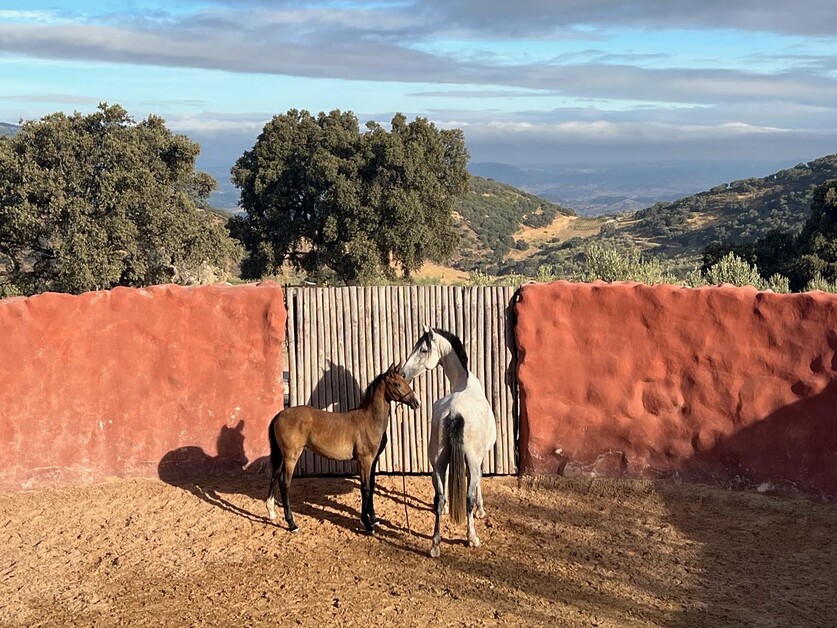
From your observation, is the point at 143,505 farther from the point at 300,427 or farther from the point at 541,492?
the point at 541,492

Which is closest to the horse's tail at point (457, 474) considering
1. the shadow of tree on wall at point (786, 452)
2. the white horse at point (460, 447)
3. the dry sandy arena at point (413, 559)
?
the white horse at point (460, 447)

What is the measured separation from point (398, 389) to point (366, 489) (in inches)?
42.9

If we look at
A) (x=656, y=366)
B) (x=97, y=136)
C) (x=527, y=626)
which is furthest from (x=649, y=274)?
(x=97, y=136)

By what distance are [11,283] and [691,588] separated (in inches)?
657

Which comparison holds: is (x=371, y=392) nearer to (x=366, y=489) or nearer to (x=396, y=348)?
(x=366, y=489)

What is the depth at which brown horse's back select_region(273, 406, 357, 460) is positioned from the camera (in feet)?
26.0

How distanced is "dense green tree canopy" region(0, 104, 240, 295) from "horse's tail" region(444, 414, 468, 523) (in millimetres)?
12733

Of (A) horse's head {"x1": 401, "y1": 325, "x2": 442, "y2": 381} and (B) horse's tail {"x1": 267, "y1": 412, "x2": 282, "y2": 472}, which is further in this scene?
(A) horse's head {"x1": 401, "y1": 325, "x2": 442, "y2": 381}

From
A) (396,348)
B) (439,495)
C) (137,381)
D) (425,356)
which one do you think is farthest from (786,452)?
(137,381)

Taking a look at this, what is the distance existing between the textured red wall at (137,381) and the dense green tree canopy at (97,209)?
898 centimetres

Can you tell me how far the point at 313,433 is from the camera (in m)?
7.95

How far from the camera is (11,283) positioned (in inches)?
706

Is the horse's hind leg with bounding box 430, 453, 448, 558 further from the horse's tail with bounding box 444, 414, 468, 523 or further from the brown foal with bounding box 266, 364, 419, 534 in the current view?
the brown foal with bounding box 266, 364, 419, 534

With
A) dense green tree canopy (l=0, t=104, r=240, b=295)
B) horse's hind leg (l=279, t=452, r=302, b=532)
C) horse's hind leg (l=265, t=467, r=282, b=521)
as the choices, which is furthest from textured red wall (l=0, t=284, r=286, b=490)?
dense green tree canopy (l=0, t=104, r=240, b=295)
